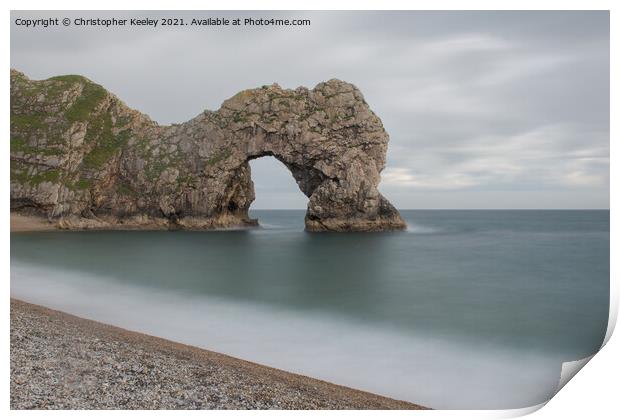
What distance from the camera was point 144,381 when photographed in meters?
6.24

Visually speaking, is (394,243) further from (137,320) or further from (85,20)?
(85,20)

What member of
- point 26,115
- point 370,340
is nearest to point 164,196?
point 26,115

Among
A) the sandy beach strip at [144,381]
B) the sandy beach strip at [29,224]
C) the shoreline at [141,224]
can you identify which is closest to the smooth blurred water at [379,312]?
the sandy beach strip at [144,381]

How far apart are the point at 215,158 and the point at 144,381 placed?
33.3m

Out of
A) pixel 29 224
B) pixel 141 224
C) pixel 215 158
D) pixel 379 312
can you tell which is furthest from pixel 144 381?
pixel 141 224

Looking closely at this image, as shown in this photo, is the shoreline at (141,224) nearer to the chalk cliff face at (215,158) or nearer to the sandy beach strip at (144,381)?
the chalk cliff face at (215,158)

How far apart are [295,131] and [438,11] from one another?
29.3 metres

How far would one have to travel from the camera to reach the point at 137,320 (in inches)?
394

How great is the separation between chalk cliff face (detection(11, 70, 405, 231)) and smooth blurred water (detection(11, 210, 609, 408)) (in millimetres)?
20167

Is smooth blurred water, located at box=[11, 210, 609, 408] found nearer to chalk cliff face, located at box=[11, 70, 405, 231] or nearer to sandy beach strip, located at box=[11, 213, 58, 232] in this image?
sandy beach strip, located at box=[11, 213, 58, 232]

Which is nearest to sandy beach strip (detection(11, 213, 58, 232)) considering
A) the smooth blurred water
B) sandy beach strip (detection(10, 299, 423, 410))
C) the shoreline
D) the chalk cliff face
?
the shoreline

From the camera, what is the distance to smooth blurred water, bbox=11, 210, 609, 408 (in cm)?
757

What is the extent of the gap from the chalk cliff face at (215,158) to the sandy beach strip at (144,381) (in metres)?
30.0

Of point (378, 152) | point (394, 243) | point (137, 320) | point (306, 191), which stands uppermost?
point (378, 152)
